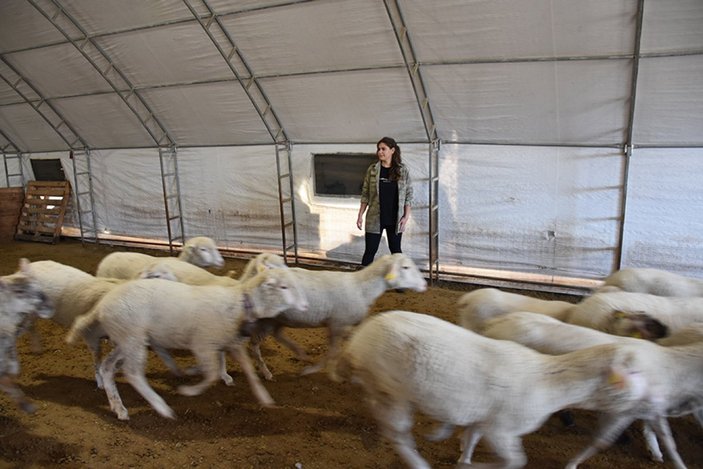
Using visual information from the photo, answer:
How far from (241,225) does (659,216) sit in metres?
6.25

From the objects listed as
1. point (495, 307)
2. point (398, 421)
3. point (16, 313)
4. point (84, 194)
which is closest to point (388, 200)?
point (495, 307)

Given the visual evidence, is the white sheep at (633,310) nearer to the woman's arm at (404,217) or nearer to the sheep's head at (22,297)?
the woman's arm at (404,217)

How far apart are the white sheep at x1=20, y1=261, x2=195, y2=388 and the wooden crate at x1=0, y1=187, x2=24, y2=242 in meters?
8.12

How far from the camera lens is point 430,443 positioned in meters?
3.33

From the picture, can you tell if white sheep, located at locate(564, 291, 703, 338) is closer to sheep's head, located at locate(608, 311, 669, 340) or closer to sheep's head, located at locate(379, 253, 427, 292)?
sheep's head, located at locate(608, 311, 669, 340)

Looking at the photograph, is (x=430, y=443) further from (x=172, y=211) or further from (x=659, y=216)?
(x=172, y=211)

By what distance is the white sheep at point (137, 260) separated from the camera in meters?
4.67

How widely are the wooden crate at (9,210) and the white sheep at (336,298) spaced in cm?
930

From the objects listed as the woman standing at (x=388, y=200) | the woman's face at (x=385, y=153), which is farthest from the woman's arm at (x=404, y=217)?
the woman's face at (x=385, y=153)

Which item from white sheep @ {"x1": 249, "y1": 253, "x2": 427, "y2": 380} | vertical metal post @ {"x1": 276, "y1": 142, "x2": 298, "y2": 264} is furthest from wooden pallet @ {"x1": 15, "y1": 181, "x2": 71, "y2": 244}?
white sheep @ {"x1": 249, "y1": 253, "x2": 427, "y2": 380}

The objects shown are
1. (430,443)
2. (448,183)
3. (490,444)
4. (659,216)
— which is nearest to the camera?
(490,444)

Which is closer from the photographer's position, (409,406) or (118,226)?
(409,406)

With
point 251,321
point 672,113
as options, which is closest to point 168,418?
point 251,321

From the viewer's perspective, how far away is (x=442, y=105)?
6.22 metres
